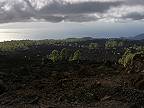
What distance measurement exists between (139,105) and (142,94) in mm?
4274


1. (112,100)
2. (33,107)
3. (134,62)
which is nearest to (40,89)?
(33,107)

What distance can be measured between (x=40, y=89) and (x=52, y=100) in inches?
314

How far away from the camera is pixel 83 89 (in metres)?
40.5

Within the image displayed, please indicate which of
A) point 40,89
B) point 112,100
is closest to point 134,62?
point 40,89

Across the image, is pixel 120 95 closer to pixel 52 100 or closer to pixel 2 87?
pixel 52 100

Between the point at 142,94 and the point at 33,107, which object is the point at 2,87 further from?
the point at 142,94

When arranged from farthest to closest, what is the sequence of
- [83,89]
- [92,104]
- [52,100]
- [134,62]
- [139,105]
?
[134,62], [83,89], [52,100], [92,104], [139,105]

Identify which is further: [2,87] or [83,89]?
[2,87]

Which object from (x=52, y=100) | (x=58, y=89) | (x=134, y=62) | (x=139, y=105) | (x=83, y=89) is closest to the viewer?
(x=139, y=105)

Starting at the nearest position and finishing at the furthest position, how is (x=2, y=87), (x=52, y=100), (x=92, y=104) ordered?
(x=92, y=104) → (x=52, y=100) → (x=2, y=87)

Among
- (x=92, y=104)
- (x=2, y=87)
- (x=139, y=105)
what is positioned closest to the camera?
(x=139, y=105)

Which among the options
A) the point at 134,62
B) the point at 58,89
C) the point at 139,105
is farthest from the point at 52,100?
the point at 134,62

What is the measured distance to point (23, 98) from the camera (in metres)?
38.5

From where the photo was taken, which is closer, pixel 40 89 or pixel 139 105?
pixel 139 105
